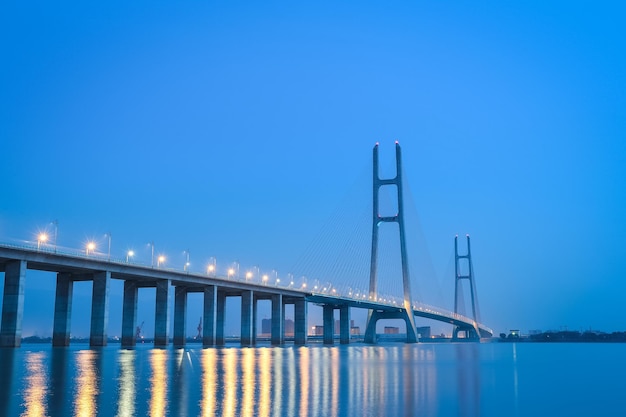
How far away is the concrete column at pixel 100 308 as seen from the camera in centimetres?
7062

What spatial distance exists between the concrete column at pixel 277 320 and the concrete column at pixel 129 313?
30125mm

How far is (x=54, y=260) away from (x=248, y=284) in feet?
127

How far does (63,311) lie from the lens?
7256 cm

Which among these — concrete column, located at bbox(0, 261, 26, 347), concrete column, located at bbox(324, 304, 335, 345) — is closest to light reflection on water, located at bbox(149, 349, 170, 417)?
concrete column, located at bbox(0, 261, 26, 347)

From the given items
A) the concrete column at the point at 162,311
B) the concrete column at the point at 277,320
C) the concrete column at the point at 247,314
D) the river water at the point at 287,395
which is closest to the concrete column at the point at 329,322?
the concrete column at the point at 277,320

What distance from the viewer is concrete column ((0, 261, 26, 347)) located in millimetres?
58438

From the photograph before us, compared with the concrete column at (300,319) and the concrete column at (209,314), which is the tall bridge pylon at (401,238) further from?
the concrete column at (209,314)

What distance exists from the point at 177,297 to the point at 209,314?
6.07 meters

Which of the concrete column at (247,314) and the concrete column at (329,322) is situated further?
the concrete column at (329,322)

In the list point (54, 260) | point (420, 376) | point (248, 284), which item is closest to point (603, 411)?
point (420, 376)

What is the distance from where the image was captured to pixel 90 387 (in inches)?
853

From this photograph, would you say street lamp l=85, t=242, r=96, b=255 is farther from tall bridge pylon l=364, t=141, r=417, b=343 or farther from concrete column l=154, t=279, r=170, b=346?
tall bridge pylon l=364, t=141, r=417, b=343

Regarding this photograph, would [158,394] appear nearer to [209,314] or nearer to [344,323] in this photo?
[209,314]

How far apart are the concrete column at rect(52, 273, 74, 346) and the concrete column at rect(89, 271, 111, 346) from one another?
3.08 metres
